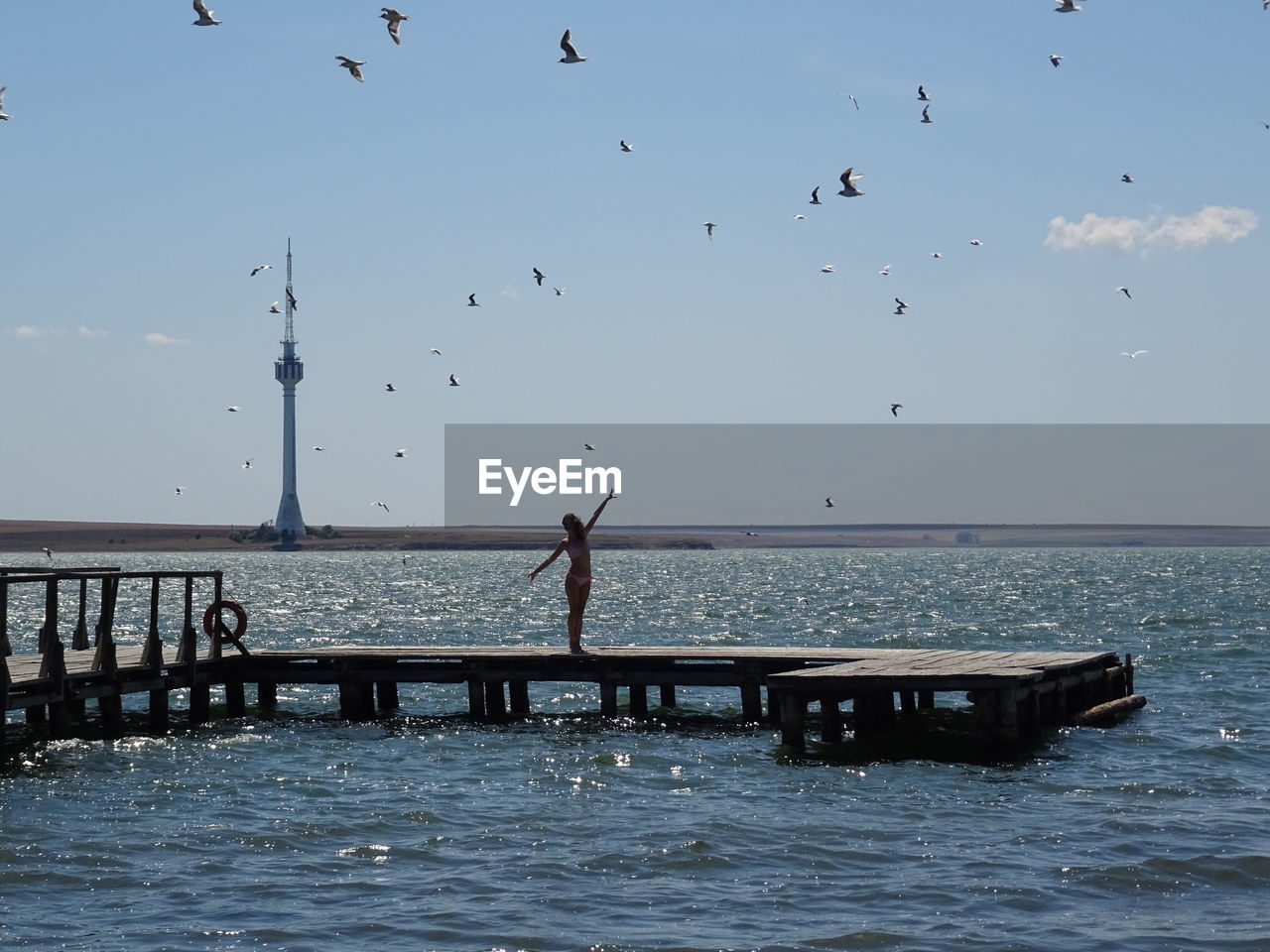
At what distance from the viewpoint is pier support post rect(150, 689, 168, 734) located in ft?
80.0

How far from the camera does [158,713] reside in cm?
2450

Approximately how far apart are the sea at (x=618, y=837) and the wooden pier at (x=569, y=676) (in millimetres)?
513

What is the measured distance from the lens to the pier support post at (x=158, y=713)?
2439 cm

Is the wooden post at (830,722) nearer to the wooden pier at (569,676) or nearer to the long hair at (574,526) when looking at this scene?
the wooden pier at (569,676)

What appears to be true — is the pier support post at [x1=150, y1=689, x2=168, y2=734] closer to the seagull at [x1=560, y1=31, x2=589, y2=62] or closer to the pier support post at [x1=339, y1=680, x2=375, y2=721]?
the pier support post at [x1=339, y1=680, x2=375, y2=721]

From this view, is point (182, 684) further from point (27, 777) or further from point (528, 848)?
point (528, 848)

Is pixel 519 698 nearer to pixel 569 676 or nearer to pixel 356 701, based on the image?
pixel 569 676

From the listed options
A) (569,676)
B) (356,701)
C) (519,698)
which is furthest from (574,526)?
(356,701)

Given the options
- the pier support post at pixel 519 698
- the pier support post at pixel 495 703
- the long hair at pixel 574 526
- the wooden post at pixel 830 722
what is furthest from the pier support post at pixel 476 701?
the wooden post at pixel 830 722

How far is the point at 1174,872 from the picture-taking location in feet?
47.4

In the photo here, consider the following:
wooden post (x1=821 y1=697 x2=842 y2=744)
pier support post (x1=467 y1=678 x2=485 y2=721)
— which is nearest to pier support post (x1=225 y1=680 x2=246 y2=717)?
pier support post (x1=467 y1=678 x2=485 y2=721)

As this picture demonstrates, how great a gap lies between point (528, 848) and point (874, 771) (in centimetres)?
609

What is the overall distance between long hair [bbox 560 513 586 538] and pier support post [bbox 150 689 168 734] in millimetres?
6561

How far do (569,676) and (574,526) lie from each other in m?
2.69
